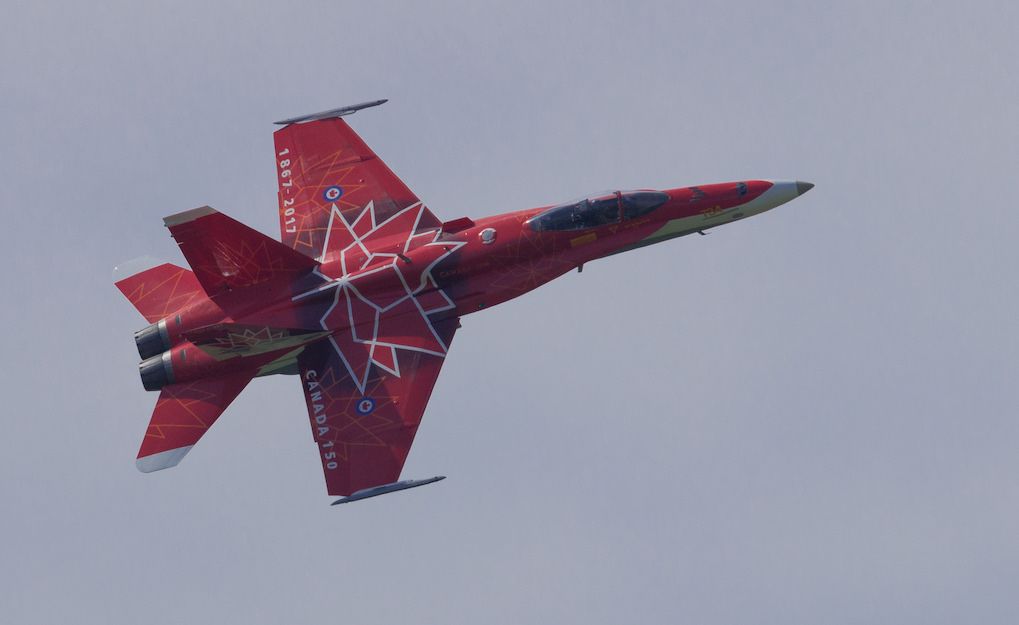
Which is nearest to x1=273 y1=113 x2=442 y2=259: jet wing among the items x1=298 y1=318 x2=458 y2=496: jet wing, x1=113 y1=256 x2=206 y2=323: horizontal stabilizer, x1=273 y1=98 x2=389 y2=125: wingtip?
x1=273 y1=98 x2=389 y2=125: wingtip

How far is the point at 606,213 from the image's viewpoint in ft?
120

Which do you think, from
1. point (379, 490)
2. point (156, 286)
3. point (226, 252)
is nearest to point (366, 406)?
point (379, 490)

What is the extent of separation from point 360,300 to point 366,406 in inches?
108

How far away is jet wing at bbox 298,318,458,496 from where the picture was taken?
3475 centimetres

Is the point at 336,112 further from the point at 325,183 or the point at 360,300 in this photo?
the point at 360,300

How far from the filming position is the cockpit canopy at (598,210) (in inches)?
1427

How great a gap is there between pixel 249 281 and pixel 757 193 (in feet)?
44.5

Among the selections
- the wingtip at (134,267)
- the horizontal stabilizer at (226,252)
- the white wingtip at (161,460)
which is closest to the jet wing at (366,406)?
the horizontal stabilizer at (226,252)

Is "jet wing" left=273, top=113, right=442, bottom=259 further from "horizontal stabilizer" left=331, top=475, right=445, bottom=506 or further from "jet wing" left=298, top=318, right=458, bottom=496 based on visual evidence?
"horizontal stabilizer" left=331, top=475, right=445, bottom=506

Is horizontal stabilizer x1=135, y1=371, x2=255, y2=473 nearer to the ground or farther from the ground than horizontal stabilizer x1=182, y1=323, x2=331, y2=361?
nearer to the ground

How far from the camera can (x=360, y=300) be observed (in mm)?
35844

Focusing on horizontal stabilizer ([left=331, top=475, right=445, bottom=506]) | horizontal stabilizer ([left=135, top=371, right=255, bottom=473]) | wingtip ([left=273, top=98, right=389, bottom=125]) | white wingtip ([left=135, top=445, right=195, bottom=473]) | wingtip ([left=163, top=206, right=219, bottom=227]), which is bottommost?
horizontal stabilizer ([left=331, top=475, right=445, bottom=506])

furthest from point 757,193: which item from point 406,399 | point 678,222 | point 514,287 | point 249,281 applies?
point 249,281

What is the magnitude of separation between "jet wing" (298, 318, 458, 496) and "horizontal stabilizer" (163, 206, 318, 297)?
7.57 feet
